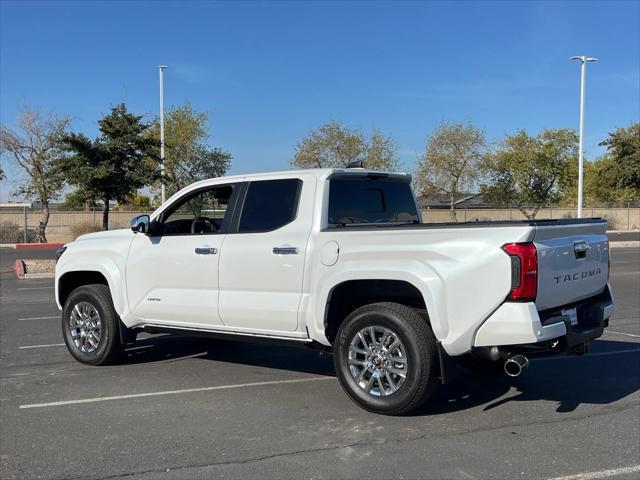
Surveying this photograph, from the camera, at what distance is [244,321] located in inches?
229

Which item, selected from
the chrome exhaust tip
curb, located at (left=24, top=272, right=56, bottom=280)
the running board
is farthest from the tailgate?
curb, located at (left=24, top=272, right=56, bottom=280)

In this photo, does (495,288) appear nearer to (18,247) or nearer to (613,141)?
(18,247)

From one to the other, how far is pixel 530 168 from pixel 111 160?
33631mm

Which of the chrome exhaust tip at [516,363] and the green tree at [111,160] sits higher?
the green tree at [111,160]

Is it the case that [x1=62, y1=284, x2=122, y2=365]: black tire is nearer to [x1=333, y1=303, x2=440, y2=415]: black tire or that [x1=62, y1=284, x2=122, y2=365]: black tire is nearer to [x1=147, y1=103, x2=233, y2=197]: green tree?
[x1=333, y1=303, x2=440, y2=415]: black tire

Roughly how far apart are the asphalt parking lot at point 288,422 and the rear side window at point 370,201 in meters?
1.67

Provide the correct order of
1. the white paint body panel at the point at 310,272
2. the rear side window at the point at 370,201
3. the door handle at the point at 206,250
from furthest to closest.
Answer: the door handle at the point at 206,250 → the rear side window at the point at 370,201 → the white paint body panel at the point at 310,272

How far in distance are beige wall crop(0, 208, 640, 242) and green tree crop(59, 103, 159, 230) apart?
52.9 feet

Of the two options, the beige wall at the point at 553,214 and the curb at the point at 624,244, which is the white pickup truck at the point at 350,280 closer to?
the curb at the point at 624,244

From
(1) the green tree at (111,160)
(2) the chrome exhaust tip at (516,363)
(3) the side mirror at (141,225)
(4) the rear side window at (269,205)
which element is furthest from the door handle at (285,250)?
(1) the green tree at (111,160)

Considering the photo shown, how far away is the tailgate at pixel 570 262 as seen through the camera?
462 centimetres

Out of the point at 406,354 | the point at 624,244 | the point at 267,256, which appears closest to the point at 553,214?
the point at 624,244

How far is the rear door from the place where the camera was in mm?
5547

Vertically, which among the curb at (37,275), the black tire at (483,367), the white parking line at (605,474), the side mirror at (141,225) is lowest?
the curb at (37,275)
